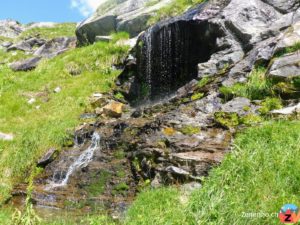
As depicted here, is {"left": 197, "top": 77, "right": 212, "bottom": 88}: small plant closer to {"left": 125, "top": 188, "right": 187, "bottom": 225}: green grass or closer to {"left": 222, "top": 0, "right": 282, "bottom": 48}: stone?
{"left": 222, "top": 0, "right": 282, "bottom": 48}: stone

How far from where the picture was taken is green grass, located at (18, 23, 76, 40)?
4188 centimetres

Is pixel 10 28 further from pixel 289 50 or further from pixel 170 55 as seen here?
pixel 289 50

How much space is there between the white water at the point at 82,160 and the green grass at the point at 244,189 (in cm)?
345

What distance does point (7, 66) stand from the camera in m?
26.9

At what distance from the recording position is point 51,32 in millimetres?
43375

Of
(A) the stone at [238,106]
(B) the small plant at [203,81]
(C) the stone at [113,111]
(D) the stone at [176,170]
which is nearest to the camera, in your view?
(D) the stone at [176,170]

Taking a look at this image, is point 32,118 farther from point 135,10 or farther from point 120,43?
point 135,10

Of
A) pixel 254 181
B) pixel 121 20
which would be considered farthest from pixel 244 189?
pixel 121 20

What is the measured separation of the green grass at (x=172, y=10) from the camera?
23828 millimetres

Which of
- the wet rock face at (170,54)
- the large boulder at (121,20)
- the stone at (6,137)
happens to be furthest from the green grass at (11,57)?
the stone at (6,137)

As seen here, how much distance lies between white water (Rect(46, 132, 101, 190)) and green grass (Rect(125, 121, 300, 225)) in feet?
11.3

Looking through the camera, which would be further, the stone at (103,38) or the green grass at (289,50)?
the stone at (103,38)

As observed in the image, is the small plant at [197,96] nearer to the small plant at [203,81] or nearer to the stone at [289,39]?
the small plant at [203,81]

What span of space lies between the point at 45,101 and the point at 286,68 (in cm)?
1196
